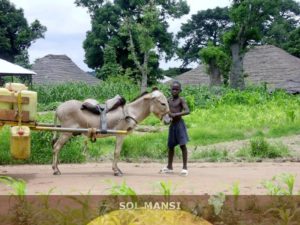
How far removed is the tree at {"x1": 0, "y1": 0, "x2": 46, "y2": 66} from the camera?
1721 inches

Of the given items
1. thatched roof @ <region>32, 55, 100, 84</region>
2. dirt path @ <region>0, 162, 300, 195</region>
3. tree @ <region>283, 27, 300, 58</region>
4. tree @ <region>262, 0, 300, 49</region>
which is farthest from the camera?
tree @ <region>262, 0, 300, 49</region>

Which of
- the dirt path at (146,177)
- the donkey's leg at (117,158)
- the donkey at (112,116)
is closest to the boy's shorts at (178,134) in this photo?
the donkey at (112,116)

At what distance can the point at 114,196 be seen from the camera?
193 inches

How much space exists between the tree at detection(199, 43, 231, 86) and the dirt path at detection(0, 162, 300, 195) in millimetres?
22513

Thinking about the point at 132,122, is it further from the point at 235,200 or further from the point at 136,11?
the point at 136,11

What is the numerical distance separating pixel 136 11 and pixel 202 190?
121ft

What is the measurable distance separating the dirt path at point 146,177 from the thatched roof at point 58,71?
30.6 metres

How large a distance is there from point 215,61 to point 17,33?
1787 centimetres

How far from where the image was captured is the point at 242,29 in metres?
33.2

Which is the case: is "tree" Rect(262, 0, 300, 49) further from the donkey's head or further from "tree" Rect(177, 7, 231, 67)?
the donkey's head

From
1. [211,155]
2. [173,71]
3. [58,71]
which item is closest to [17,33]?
[58,71]

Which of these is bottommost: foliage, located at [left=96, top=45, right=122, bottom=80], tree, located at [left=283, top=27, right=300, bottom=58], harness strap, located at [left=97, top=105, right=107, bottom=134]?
harness strap, located at [left=97, top=105, right=107, bottom=134]

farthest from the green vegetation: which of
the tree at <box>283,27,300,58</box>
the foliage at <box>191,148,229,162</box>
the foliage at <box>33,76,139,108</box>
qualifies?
the tree at <box>283,27,300,58</box>

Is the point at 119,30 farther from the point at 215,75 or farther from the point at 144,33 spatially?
the point at 215,75
